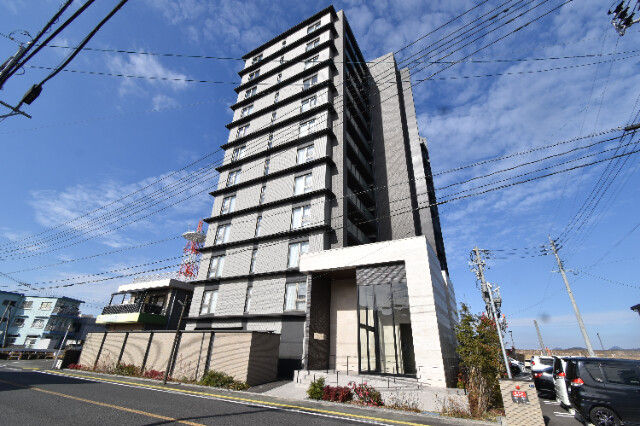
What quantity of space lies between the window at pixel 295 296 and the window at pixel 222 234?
9.75 m

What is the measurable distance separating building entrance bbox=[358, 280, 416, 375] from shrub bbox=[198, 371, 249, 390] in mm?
6940

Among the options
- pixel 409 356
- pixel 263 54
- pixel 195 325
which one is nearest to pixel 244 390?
pixel 409 356

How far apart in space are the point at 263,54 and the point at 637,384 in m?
42.3

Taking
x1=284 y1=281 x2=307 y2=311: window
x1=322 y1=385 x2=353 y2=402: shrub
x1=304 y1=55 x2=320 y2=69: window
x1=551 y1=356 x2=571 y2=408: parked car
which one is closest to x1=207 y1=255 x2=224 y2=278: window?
x1=284 y1=281 x2=307 y2=311: window

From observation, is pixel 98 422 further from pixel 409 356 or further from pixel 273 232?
pixel 273 232

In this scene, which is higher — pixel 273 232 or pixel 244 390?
pixel 273 232

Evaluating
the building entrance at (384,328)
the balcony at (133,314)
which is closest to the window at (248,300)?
the building entrance at (384,328)

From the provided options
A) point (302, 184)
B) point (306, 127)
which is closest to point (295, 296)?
point (302, 184)

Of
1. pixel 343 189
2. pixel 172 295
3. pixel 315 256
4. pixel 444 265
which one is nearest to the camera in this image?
pixel 315 256

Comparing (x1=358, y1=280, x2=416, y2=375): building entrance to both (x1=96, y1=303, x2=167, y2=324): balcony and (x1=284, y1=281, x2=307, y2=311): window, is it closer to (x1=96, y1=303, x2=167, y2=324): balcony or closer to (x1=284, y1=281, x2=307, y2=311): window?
(x1=284, y1=281, x2=307, y2=311): window

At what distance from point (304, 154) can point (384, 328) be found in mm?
16591

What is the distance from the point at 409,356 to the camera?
14.9m

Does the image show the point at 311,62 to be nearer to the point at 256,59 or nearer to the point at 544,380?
the point at 256,59

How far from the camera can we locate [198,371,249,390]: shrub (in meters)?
14.7
